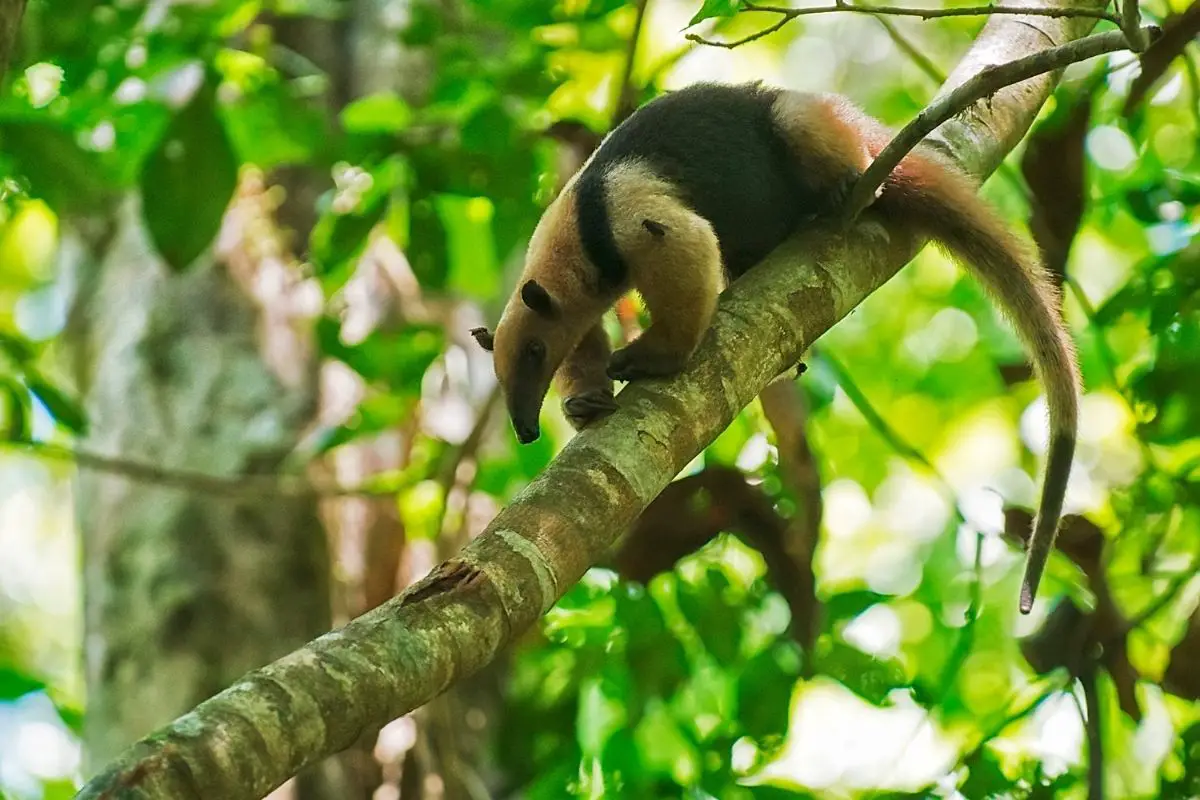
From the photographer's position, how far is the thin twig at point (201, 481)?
4.37 metres

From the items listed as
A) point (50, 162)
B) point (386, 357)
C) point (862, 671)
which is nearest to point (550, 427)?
point (386, 357)

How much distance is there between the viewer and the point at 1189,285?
3.55m

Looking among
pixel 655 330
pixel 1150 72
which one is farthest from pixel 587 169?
pixel 1150 72

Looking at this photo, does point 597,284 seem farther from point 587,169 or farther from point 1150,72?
point 1150,72

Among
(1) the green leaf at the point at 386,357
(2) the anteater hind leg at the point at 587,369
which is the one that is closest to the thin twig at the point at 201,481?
(1) the green leaf at the point at 386,357

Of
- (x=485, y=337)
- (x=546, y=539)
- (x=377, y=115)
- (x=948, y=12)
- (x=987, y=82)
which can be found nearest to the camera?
(x=546, y=539)

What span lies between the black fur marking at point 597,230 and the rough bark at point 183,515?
198cm

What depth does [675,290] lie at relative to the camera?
10.7 ft

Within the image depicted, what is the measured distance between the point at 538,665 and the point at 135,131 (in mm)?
2416

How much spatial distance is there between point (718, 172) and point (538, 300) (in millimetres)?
643

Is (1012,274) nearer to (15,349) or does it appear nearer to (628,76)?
(628,76)

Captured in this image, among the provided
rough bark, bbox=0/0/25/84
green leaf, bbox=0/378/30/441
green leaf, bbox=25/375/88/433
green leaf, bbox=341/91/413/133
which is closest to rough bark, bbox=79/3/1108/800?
rough bark, bbox=0/0/25/84

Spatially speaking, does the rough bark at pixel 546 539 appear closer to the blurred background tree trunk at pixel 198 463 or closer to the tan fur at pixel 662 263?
the tan fur at pixel 662 263

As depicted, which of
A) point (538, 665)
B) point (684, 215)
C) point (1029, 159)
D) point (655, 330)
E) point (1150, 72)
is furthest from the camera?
point (538, 665)
